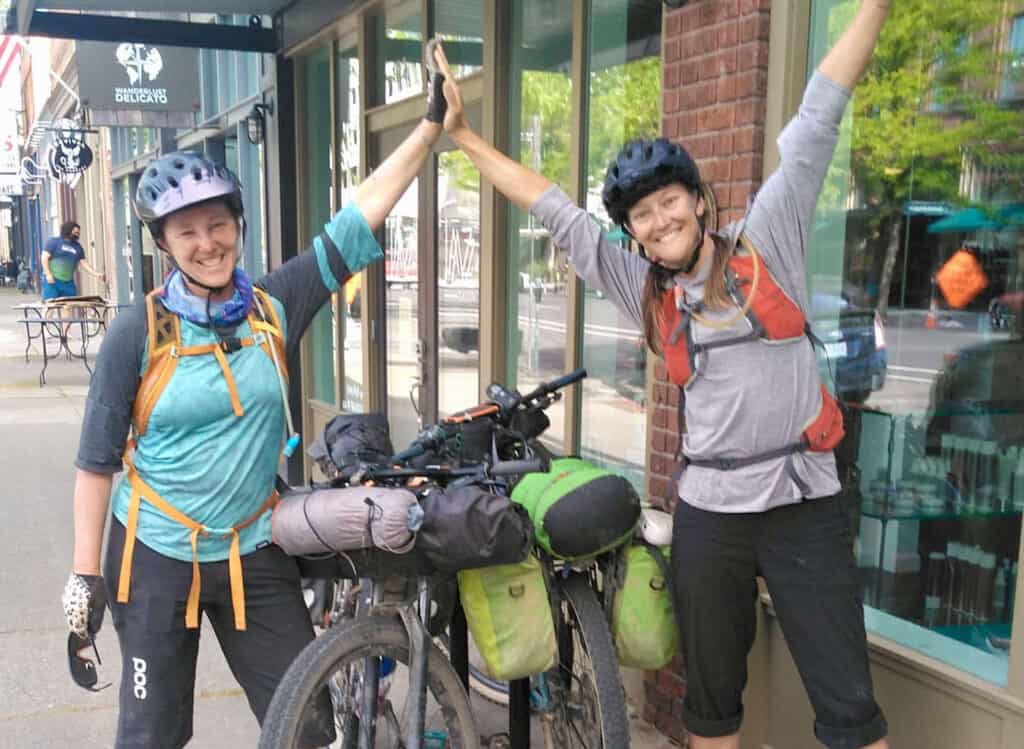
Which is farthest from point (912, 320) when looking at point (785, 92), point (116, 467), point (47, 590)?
point (47, 590)

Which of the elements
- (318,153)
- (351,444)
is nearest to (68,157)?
Answer: (318,153)

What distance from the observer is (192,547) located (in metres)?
2.36

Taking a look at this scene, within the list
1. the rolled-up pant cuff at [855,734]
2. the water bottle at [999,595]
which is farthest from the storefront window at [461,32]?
the rolled-up pant cuff at [855,734]

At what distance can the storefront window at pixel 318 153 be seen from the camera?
7094 millimetres

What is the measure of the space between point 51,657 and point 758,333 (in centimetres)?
360

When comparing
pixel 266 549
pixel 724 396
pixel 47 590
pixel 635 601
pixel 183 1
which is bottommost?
pixel 47 590

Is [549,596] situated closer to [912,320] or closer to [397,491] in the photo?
[397,491]

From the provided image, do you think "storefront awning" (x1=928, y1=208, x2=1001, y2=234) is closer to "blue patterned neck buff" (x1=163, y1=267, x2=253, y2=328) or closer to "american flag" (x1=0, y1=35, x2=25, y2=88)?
"blue patterned neck buff" (x1=163, y1=267, x2=253, y2=328)

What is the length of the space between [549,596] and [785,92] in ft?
5.61

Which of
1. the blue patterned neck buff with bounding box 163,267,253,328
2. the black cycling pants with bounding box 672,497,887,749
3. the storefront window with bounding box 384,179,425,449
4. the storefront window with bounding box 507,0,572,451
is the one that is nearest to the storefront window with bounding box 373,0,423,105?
the storefront window with bounding box 384,179,425,449

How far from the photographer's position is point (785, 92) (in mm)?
2959

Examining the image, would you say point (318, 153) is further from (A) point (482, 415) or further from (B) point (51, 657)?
(A) point (482, 415)

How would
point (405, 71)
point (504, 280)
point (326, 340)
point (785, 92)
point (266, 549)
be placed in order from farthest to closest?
1. point (326, 340)
2. point (405, 71)
3. point (504, 280)
4. point (785, 92)
5. point (266, 549)

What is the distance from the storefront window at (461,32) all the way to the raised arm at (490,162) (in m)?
2.38
